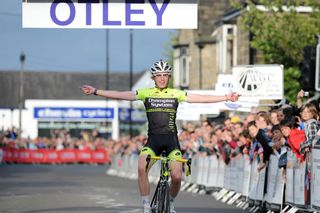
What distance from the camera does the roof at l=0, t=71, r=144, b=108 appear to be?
13438cm

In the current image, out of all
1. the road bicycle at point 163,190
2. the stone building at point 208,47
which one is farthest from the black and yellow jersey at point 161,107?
the stone building at point 208,47

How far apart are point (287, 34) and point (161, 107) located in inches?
951

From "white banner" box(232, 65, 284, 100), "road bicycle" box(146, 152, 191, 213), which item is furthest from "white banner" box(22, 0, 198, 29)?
"white banner" box(232, 65, 284, 100)

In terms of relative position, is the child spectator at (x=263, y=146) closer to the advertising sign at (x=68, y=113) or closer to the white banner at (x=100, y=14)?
the white banner at (x=100, y=14)

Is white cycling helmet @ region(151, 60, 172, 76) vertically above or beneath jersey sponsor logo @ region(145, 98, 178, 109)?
above

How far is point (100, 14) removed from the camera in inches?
734

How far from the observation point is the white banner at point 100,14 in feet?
60.8

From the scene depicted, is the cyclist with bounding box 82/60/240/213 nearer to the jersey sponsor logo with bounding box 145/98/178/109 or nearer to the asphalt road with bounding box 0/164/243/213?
the jersey sponsor logo with bounding box 145/98/178/109

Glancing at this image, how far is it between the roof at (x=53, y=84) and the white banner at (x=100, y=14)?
4392 inches

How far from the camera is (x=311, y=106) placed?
61.2ft

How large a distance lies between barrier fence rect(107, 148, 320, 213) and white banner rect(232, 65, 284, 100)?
1.77 m

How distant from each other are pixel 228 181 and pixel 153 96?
1036 centimetres

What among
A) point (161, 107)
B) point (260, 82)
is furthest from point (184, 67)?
point (161, 107)

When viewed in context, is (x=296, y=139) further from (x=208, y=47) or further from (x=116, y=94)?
(x=208, y=47)
